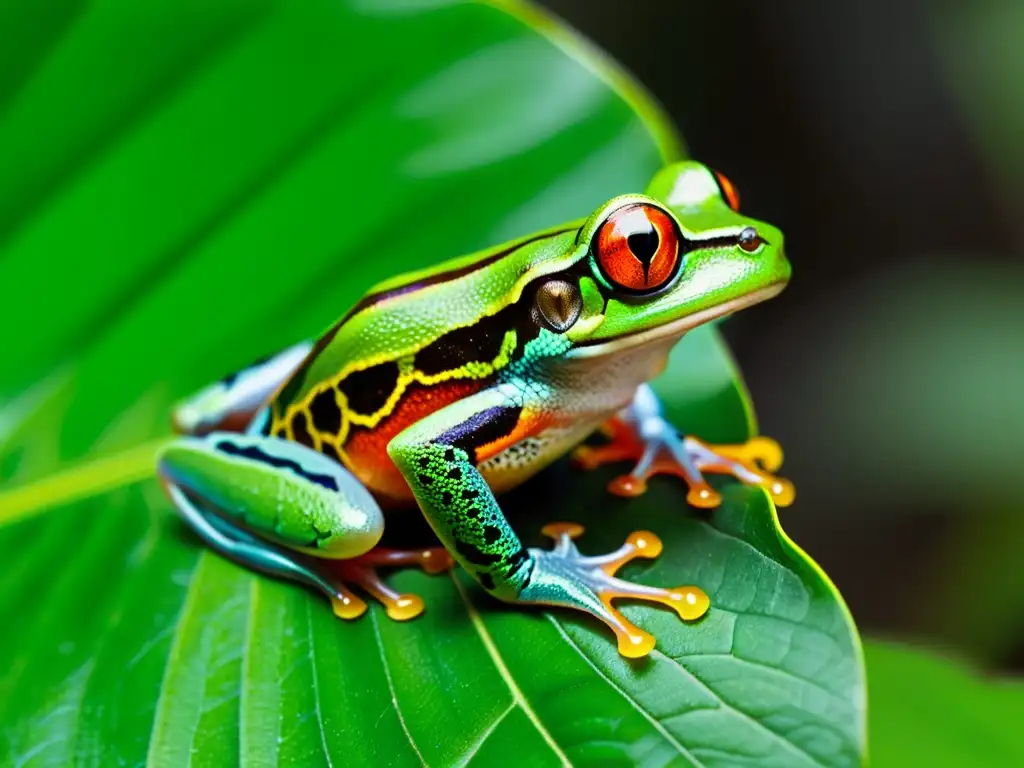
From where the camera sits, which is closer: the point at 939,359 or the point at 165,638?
the point at 165,638

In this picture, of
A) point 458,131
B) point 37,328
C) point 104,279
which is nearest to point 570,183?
point 458,131

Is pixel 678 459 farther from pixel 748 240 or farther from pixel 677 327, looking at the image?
pixel 748 240

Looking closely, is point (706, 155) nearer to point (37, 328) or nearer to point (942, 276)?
point (942, 276)

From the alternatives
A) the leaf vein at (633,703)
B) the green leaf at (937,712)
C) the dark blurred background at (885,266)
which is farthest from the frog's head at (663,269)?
the dark blurred background at (885,266)

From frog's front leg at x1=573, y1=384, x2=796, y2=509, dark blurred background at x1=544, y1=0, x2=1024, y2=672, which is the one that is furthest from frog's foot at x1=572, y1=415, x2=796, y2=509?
dark blurred background at x1=544, y1=0, x2=1024, y2=672

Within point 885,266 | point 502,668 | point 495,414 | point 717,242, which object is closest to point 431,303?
point 495,414

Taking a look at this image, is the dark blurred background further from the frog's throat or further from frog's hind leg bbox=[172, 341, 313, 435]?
frog's hind leg bbox=[172, 341, 313, 435]
